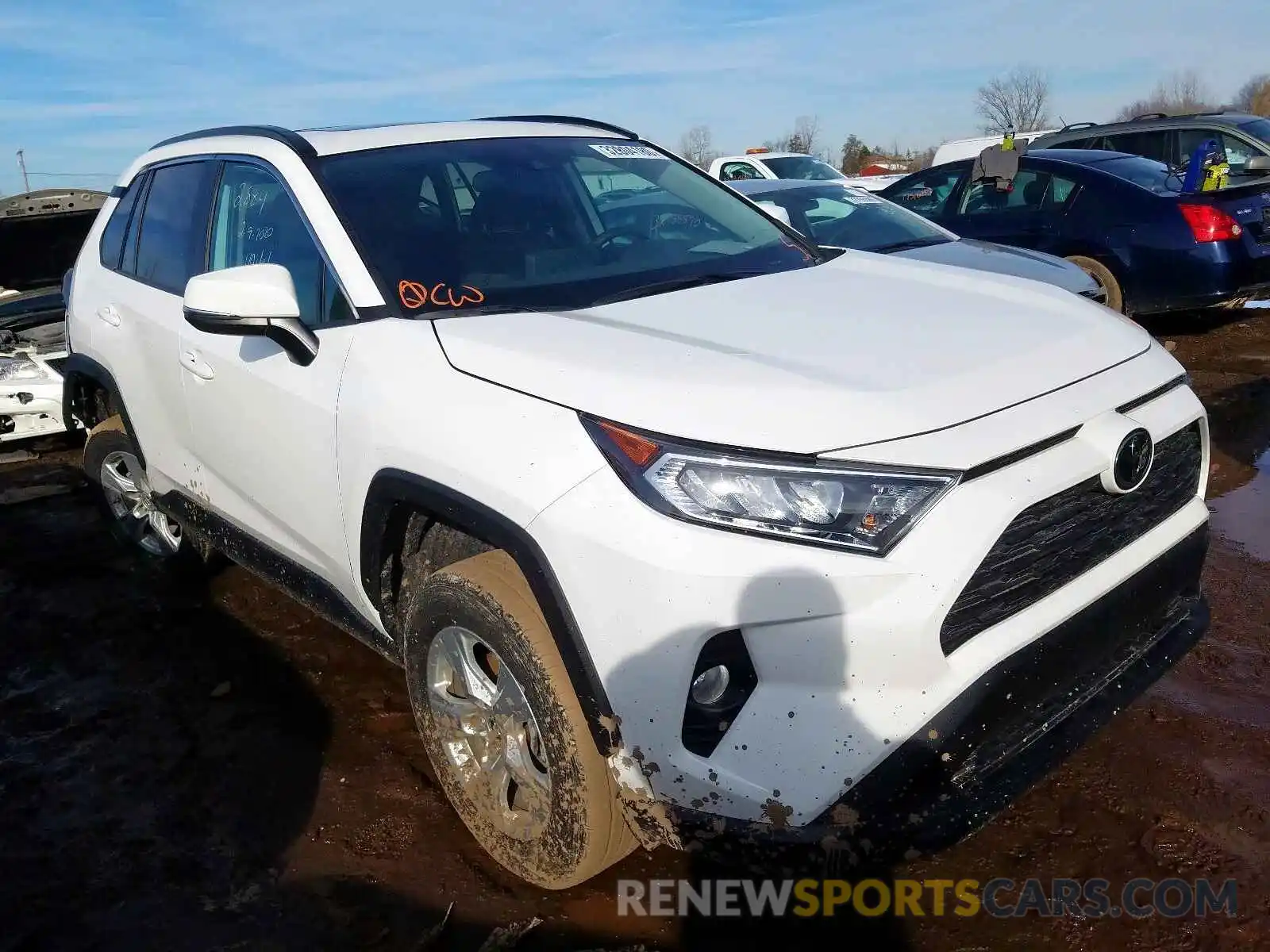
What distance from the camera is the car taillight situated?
23.1 feet

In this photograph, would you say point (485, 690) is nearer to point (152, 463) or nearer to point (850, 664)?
point (850, 664)

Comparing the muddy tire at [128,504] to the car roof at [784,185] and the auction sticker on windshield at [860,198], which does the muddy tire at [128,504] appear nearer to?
the car roof at [784,185]

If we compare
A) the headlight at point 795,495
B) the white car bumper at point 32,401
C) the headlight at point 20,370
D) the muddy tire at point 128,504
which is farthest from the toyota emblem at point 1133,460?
the headlight at point 20,370

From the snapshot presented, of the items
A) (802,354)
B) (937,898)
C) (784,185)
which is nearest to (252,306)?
(802,354)

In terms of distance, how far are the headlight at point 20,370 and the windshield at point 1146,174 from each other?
7735 millimetres

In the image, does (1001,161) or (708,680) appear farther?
(1001,161)

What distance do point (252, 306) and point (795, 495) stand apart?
4.92ft

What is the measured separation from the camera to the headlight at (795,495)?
1.84 meters

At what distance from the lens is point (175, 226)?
3.69 meters

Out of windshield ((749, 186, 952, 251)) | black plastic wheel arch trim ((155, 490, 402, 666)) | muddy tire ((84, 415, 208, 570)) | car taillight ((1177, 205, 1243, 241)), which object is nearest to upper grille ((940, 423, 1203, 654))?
black plastic wheel arch trim ((155, 490, 402, 666))

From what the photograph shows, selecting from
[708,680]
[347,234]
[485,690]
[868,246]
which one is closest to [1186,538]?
[708,680]

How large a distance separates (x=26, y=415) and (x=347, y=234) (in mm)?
5000

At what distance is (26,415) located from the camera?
6527 millimetres

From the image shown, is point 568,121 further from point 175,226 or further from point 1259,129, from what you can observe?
point 1259,129
